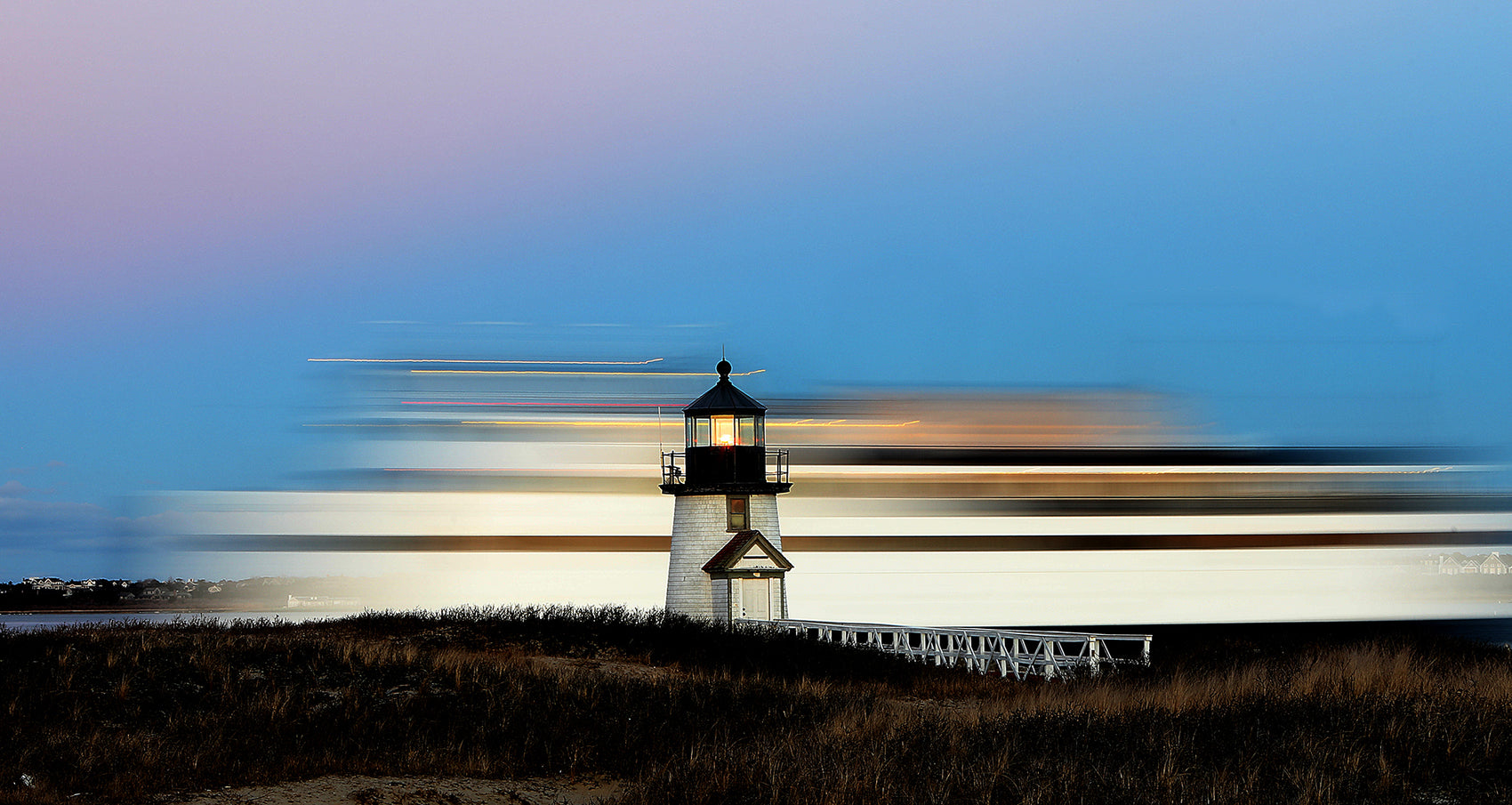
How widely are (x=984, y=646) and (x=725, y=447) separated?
549 cm

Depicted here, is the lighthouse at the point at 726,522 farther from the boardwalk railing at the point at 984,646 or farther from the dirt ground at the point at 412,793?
the dirt ground at the point at 412,793

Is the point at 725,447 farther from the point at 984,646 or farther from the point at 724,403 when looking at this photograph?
the point at 984,646

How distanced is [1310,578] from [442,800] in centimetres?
3091

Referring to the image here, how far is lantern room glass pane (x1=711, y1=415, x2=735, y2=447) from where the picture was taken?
69.7 feet

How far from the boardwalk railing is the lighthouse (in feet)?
2.12

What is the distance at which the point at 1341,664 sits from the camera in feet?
44.4

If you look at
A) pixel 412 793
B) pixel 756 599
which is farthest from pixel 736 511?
pixel 412 793

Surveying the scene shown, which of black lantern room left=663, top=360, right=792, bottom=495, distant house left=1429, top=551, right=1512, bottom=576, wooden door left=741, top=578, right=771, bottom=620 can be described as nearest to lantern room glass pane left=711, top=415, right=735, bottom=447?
black lantern room left=663, top=360, right=792, bottom=495

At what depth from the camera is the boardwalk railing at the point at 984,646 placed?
17.3 metres

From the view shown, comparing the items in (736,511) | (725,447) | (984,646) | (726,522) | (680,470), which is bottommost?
(984,646)

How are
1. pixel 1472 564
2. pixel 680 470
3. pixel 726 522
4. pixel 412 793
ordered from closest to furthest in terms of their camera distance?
pixel 412 793, pixel 726 522, pixel 680 470, pixel 1472 564

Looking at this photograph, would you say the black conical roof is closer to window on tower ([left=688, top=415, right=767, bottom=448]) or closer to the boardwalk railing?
window on tower ([left=688, top=415, right=767, bottom=448])

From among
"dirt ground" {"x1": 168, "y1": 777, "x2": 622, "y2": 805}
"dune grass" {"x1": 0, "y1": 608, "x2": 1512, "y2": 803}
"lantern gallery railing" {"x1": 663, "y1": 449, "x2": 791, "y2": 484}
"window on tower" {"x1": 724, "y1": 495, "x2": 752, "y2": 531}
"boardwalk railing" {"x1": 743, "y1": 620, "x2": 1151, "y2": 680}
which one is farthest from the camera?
"lantern gallery railing" {"x1": 663, "y1": 449, "x2": 791, "y2": 484}

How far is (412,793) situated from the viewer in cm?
928
